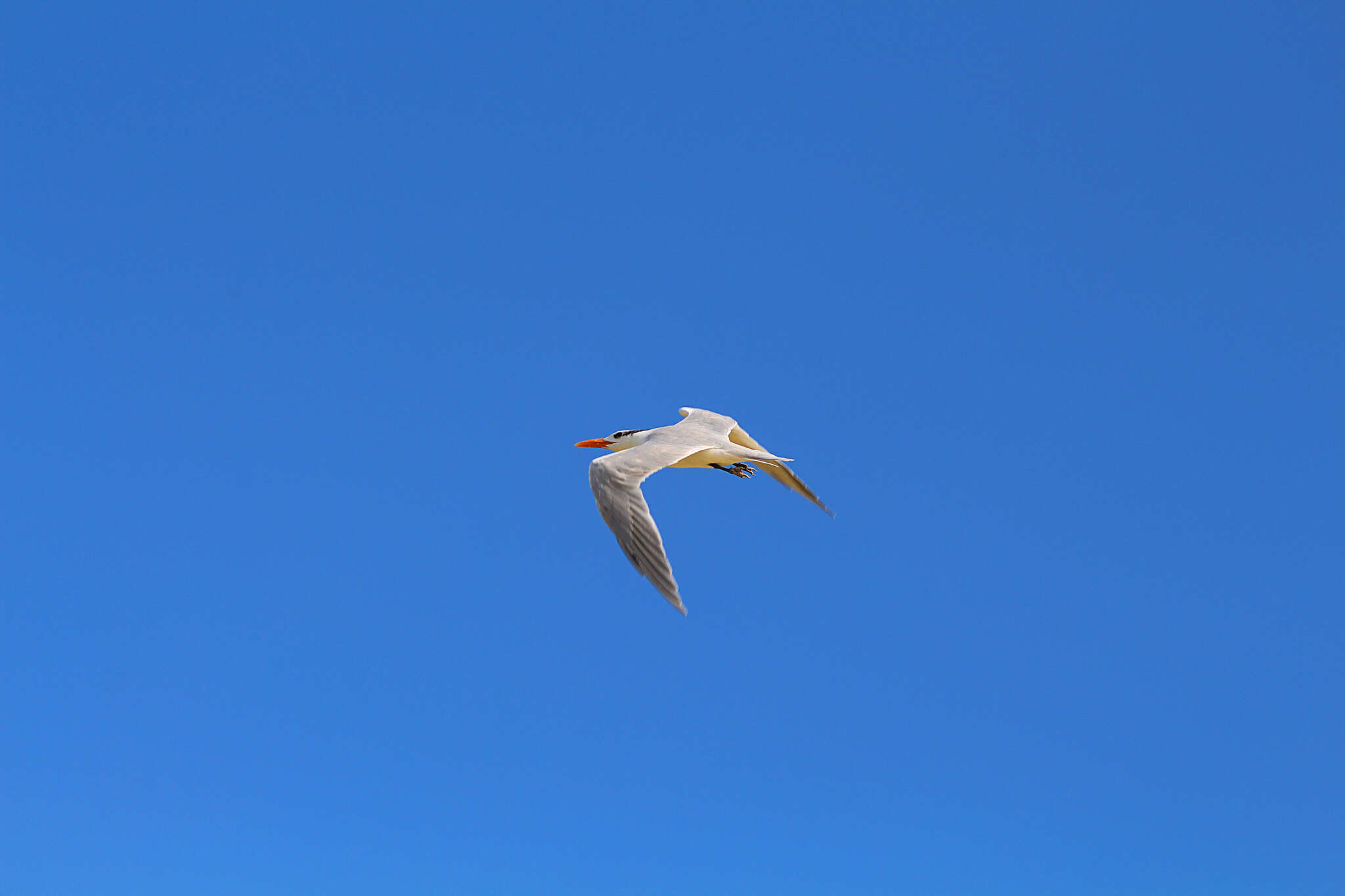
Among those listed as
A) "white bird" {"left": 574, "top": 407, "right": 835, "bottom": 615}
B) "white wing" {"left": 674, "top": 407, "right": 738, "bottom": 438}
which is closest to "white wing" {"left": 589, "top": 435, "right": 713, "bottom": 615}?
"white bird" {"left": 574, "top": 407, "right": 835, "bottom": 615}

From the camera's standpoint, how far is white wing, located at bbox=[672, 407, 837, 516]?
2211 cm

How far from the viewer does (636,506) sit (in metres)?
16.2

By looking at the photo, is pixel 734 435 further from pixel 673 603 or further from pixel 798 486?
pixel 673 603

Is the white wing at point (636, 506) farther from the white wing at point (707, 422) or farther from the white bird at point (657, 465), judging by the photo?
the white wing at point (707, 422)

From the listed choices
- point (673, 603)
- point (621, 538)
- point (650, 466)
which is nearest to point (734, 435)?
point (650, 466)

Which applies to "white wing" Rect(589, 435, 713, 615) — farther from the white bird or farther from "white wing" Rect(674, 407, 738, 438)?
"white wing" Rect(674, 407, 738, 438)

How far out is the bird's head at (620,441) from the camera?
22.3 metres

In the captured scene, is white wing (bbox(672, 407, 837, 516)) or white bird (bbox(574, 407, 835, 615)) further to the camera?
white wing (bbox(672, 407, 837, 516))

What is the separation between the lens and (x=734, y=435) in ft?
77.0

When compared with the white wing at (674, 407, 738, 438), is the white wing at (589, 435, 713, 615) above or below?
below

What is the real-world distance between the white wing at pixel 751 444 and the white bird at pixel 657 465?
1 cm

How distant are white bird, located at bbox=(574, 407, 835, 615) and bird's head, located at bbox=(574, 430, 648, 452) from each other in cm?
2

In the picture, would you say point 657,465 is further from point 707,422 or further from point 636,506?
point 707,422

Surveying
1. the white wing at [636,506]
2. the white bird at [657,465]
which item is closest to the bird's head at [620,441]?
the white bird at [657,465]
